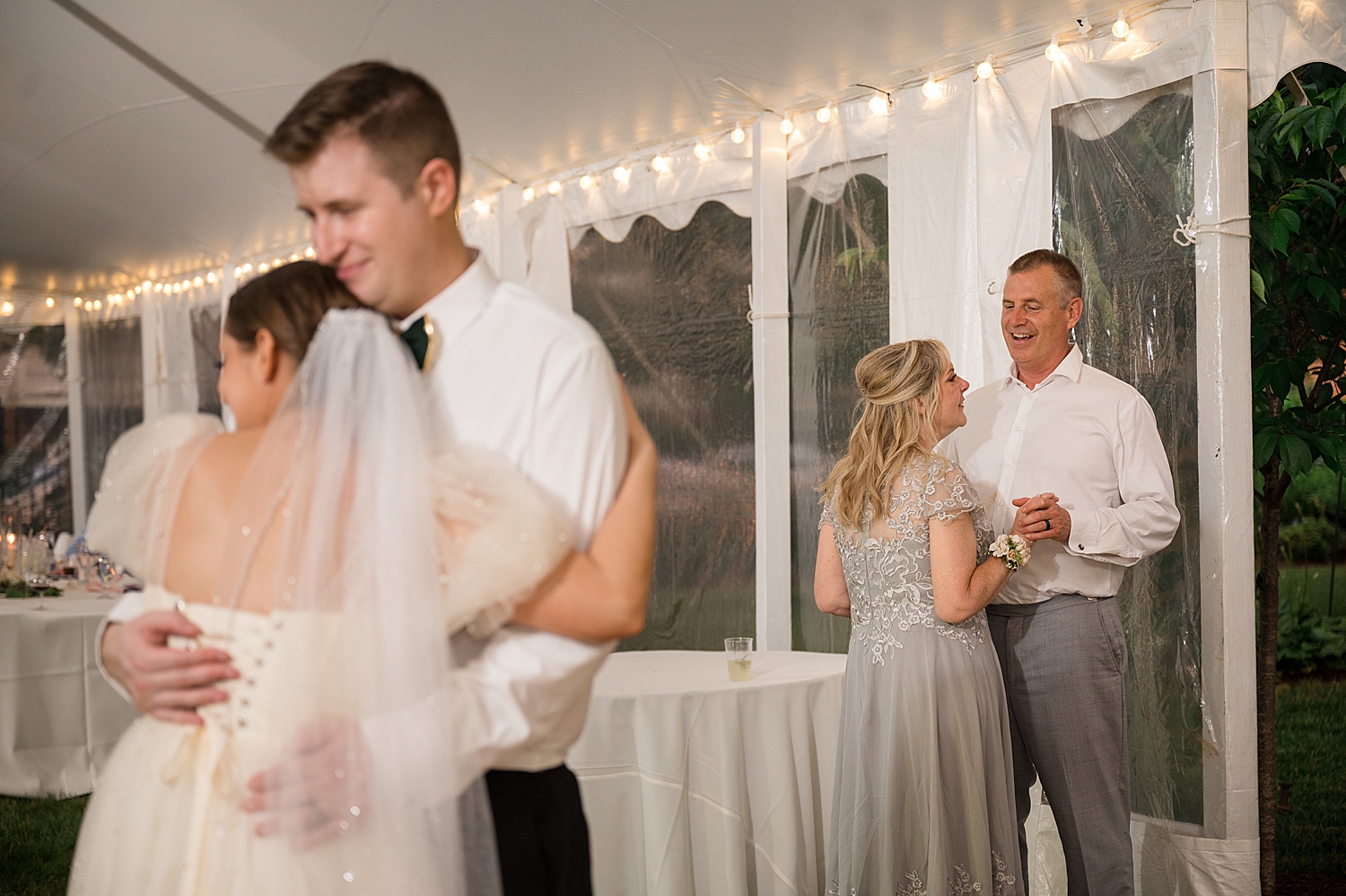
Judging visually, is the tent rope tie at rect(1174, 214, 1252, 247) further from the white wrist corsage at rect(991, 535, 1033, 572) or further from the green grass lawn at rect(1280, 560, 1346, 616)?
the green grass lawn at rect(1280, 560, 1346, 616)

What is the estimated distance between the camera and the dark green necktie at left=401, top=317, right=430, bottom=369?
1.18m

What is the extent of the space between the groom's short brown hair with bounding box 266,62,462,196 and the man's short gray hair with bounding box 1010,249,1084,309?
2204 mm

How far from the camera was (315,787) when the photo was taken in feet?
3.41

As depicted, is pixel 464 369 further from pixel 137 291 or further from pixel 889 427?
pixel 889 427

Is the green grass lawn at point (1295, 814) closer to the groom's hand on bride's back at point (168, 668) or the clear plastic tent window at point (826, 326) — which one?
the groom's hand on bride's back at point (168, 668)

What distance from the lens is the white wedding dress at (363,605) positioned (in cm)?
106

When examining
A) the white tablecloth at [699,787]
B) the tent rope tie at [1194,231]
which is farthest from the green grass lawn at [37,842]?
the tent rope tie at [1194,231]

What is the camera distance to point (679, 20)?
10.0ft

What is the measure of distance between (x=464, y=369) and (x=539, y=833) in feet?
1.83

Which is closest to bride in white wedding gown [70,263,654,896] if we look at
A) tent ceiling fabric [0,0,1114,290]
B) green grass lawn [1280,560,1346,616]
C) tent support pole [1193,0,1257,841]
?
tent ceiling fabric [0,0,1114,290]

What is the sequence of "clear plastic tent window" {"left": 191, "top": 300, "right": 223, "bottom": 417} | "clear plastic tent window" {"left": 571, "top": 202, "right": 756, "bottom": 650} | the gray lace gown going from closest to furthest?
"clear plastic tent window" {"left": 191, "top": 300, "right": 223, "bottom": 417} → the gray lace gown → "clear plastic tent window" {"left": 571, "top": 202, "right": 756, "bottom": 650}

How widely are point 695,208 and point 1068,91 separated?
1.60 meters

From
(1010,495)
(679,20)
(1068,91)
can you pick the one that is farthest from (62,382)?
(1068,91)

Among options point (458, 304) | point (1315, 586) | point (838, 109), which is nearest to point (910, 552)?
point (458, 304)
